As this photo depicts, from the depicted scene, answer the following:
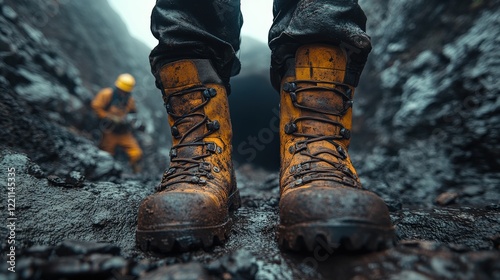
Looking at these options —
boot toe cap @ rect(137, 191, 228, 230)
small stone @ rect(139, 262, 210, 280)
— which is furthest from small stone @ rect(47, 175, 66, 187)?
small stone @ rect(139, 262, 210, 280)

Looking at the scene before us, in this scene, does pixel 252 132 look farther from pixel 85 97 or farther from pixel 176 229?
pixel 176 229

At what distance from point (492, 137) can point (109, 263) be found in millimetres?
2927

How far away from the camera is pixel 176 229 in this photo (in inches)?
36.9

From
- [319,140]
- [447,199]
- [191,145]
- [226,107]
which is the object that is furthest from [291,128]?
[447,199]

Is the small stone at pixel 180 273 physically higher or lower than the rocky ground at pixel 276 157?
lower

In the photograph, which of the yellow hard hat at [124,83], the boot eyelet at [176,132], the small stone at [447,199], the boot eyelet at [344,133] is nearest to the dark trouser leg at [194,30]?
the boot eyelet at [176,132]

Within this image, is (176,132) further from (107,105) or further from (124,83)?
(124,83)

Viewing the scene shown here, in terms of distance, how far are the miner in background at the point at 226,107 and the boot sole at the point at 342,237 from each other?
0.06 metres

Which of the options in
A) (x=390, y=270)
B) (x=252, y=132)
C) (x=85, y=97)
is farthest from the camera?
(x=252, y=132)

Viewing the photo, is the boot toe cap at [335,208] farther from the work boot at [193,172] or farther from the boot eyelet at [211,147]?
the boot eyelet at [211,147]

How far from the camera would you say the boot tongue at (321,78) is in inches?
49.6

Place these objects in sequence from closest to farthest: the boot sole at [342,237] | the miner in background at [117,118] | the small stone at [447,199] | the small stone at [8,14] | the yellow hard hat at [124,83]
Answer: the boot sole at [342,237] < the small stone at [447,199] < the small stone at [8,14] < the miner in background at [117,118] < the yellow hard hat at [124,83]

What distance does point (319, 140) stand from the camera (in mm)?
1228

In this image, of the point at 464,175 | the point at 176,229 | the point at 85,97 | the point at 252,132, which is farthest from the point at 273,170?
the point at 176,229
